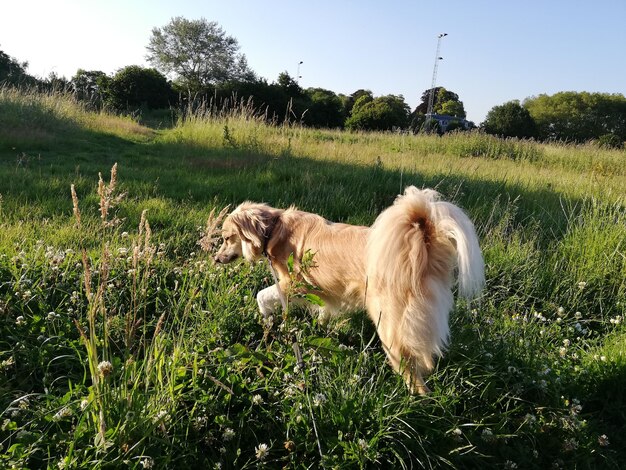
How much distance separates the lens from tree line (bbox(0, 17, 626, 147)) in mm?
24203

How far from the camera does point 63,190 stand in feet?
17.5

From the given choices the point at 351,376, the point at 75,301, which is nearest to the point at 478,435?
the point at 351,376

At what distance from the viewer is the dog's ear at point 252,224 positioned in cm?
341

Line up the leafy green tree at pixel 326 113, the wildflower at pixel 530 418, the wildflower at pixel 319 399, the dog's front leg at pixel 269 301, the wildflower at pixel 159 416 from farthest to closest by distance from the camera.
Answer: the leafy green tree at pixel 326 113, the dog's front leg at pixel 269 301, the wildflower at pixel 530 418, the wildflower at pixel 319 399, the wildflower at pixel 159 416

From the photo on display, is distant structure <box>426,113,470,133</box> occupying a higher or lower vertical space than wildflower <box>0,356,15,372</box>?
higher

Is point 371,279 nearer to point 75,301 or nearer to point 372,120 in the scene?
point 75,301

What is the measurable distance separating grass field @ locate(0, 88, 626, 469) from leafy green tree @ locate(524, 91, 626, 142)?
178ft

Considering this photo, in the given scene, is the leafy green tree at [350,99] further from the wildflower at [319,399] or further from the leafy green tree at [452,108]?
the wildflower at [319,399]

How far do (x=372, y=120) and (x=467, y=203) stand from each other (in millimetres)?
24027

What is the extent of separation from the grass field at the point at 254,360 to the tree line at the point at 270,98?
34.7ft

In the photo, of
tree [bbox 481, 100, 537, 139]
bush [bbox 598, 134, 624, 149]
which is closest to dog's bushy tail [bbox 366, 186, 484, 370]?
bush [bbox 598, 134, 624, 149]

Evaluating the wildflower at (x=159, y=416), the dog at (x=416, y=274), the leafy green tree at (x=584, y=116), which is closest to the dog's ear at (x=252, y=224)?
the dog at (x=416, y=274)

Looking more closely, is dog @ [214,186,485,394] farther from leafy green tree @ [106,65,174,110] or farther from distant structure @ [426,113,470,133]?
leafy green tree @ [106,65,174,110]

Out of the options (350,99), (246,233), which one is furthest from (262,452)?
(350,99)
